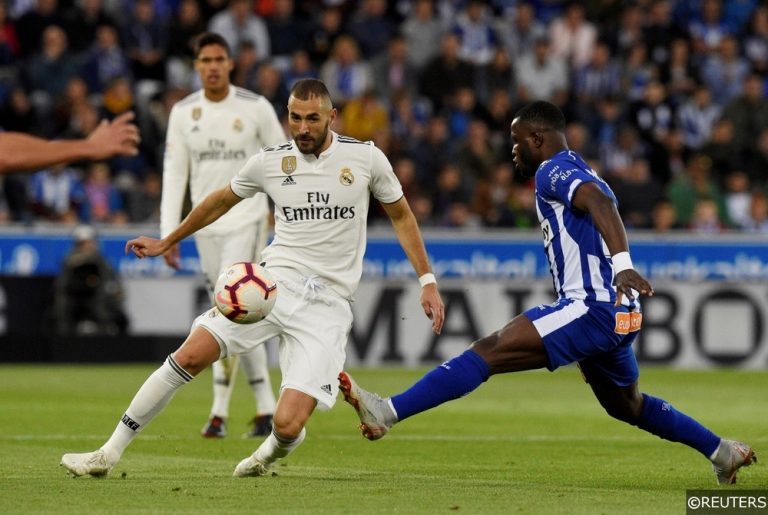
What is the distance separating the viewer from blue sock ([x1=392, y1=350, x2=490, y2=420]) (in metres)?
7.82

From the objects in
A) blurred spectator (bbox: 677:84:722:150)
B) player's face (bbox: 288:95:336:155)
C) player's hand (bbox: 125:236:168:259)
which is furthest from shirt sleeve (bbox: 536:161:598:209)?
blurred spectator (bbox: 677:84:722:150)

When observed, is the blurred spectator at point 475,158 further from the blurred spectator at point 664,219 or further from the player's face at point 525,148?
the player's face at point 525,148

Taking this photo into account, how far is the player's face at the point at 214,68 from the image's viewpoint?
10.9 meters

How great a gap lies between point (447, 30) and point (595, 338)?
52.1 feet

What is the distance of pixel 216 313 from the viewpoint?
8156 millimetres

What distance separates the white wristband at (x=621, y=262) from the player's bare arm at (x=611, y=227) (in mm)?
22

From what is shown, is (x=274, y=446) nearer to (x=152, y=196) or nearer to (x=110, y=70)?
(x=152, y=196)

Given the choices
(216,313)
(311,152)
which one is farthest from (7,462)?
(311,152)

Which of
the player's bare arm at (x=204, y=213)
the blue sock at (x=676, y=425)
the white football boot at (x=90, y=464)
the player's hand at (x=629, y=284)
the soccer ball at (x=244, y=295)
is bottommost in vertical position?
the white football boot at (x=90, y=464)

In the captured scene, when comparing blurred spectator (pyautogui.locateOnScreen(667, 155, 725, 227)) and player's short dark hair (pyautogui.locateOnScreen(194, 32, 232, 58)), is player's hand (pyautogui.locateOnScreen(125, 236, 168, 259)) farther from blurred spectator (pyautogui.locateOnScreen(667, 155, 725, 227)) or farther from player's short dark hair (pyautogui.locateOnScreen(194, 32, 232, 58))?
blurred spectator (pyautogui.locateOnScreen(667, 155, 725, 227))

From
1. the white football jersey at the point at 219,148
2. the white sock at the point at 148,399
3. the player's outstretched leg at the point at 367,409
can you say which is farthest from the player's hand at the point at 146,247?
the white football jersey at the point at 219,148

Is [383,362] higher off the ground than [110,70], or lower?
lower

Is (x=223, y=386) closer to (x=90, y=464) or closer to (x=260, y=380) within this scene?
(x=260, y=380)

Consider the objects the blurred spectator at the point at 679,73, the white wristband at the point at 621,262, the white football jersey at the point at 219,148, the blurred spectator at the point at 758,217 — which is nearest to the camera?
the white wristband at the point at 621,262
